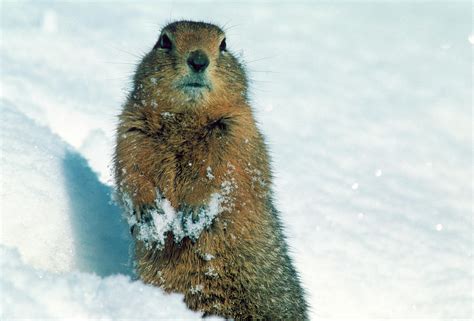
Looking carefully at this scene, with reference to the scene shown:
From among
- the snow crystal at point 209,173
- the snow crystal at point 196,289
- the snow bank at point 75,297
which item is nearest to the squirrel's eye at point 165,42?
the snow crystal at point 209,173

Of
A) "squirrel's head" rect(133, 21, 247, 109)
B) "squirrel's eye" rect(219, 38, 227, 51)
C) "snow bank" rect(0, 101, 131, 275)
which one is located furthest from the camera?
"squirrel's eye" rect(219, 38, 227, 51)

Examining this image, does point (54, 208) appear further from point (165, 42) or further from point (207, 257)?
point (165, 42)

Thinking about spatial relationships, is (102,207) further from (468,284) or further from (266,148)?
(468,284)

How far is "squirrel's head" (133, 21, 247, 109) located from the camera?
417 centimetres

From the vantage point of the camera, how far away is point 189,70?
4.18 metres

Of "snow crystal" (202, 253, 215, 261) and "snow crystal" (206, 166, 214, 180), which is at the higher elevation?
"snow crystal" (206, 166, 214, 180)

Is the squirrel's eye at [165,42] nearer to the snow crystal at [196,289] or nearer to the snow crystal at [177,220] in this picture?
the snow crystal at [177,220]

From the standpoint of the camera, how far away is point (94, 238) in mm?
4734

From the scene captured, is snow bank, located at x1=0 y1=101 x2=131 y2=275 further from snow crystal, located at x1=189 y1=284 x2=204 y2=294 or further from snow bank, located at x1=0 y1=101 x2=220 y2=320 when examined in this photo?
snow crystal, located at x1=189 y1=284 x2=204 y2=294

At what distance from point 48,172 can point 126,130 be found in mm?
879

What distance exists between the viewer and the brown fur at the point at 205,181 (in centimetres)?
410

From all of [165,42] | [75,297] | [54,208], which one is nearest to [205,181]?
[165,42]

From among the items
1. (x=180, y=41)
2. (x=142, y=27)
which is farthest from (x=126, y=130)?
(x=142, y=27)

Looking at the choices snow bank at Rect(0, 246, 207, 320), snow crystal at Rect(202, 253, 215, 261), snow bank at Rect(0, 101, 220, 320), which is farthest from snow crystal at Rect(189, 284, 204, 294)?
snow bank at Rect(0, 246, 207, 320)
